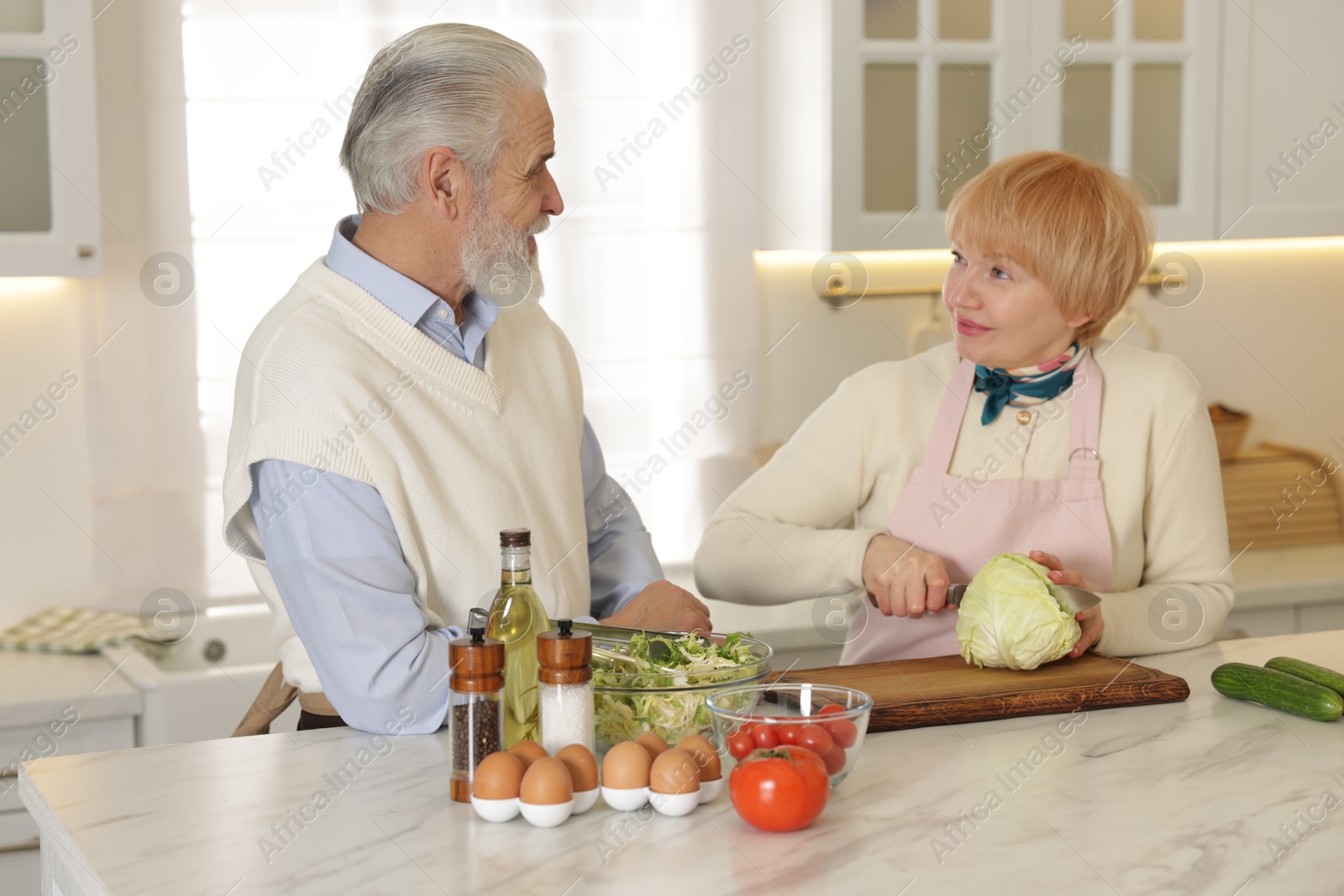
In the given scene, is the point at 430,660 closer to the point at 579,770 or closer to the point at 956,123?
the point at 579,770

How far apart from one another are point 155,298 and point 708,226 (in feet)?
4.46

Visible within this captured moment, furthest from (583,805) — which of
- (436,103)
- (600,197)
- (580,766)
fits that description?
(600,197)

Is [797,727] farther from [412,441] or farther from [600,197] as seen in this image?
[600,197]

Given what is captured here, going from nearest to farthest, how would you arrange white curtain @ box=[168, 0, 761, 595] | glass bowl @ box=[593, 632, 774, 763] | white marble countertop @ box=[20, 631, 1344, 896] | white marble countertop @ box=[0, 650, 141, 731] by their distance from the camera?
1. white marble countertop @ box=[20, 631, 1344, 896]
2. glass bowl @ box=[593, 632, 774, 763]
3. white marble countertop @ box=[0, 650, 141, 731]
4. white curtain @ box=[168, 0, 761, 595]

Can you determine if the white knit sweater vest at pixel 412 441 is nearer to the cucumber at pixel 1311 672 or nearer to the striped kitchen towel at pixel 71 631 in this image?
the cucumber at pixel 1311 672

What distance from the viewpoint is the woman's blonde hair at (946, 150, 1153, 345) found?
1.99 m

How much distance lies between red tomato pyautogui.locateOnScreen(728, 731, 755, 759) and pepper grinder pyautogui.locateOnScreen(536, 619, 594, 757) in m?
0.14

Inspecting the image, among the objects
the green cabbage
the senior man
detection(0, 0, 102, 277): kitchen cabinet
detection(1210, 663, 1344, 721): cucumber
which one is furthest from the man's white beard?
detection(0, 0, 102, 277): kitchen cabinet

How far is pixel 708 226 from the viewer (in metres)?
3.37

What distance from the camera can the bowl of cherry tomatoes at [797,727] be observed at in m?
1.24

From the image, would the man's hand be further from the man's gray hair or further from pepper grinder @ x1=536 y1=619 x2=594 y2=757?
the man's gray hair

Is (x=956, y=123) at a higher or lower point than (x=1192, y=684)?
higher

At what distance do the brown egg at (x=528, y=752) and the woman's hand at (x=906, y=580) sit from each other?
0.75m

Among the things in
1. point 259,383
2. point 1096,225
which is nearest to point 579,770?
point 259,383
